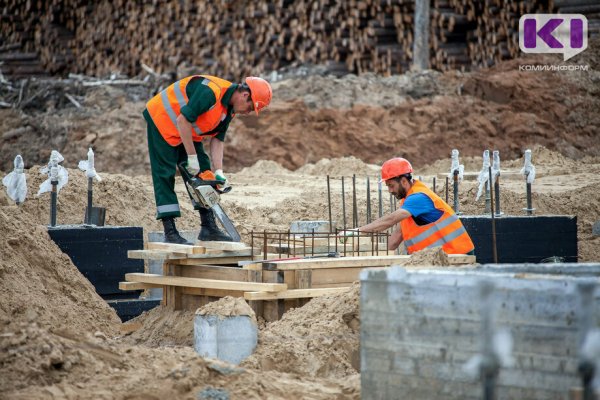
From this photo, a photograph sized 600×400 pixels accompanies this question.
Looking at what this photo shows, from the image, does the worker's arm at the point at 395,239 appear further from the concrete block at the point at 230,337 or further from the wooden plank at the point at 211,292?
the concrete block at the point at 230,337

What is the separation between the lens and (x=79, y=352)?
4.95 meters

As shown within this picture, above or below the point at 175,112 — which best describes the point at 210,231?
below

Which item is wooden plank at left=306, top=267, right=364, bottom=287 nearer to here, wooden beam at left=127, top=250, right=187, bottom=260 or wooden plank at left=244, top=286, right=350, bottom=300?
wooden plank at left=244, top=286, right=350, bottom=300

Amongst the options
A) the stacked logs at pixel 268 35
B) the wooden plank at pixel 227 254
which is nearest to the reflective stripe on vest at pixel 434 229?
the wooden plank at pixel 227 254

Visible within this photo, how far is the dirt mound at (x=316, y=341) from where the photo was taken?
19.0 feet

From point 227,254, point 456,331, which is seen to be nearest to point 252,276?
point 227,254

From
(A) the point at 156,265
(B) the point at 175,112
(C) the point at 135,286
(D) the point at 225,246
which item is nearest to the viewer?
(D) the point at 225,246

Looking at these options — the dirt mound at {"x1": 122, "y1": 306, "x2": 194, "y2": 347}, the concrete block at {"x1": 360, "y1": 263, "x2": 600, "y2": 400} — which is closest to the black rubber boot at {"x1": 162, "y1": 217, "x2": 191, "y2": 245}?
the dirt mound at {"x1": 122, "y1": 306, "x2": 194, "y2": 347}

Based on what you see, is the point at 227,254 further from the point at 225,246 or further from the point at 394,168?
the point at 394,168

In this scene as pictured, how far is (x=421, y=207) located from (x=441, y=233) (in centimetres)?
28

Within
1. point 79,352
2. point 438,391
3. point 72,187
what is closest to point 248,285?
point 79,352

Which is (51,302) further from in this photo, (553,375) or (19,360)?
(553,375)

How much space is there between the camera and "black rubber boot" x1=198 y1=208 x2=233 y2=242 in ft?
24.7

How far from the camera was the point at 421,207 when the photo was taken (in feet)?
25.7
